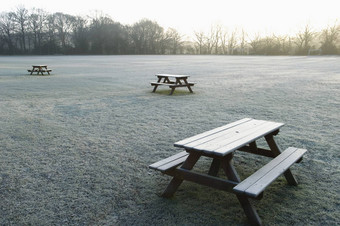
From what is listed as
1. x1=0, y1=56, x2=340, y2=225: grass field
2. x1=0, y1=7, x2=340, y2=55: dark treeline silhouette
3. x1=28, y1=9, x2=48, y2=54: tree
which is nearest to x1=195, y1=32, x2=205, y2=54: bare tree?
x1=0, y1=7, x2=340, y2=55: dark treeline silhouette

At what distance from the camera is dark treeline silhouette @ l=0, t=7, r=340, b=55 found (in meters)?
63.7

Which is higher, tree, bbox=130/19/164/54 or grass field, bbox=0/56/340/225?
tree, bbox=130/19/164/54

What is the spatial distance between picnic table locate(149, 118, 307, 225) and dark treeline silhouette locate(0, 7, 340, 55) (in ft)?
199

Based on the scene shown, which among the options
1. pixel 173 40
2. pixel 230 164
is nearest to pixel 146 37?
pixel 173 40

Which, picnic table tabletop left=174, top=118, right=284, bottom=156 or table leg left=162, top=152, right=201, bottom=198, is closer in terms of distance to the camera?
picnic table tabletop left=174, top=118, right=284, bottom=156

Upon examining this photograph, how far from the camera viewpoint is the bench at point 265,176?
7.75ft

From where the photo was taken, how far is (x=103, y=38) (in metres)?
72.1

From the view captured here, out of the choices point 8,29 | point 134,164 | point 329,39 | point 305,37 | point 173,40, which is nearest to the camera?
point 134,164

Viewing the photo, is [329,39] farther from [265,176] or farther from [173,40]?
[265,176]

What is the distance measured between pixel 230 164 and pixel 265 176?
1.13 ft

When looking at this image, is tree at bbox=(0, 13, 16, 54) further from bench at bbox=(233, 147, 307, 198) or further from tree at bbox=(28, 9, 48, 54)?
bench at bbox=(233, 147, 307, 198)

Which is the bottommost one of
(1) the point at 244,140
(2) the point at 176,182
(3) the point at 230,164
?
(2) the point at 176,182

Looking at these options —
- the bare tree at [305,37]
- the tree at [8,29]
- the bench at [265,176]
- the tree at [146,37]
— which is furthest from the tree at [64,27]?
the bench at [265,176]

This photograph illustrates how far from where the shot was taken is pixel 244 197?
2494mm
